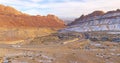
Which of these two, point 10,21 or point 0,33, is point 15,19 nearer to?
point 10,21

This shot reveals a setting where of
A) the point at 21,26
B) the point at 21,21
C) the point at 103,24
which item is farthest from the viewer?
the point at 21,21

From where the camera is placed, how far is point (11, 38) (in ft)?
264

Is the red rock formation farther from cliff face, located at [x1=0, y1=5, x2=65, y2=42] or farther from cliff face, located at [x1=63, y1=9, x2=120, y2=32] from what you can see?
cliff face, located at [x1=63, y1=9, x2=120, y2=32]

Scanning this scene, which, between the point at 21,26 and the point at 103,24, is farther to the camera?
the point at 103,24

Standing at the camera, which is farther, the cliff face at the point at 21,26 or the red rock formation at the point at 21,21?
the red rock formation at the point at 21,21

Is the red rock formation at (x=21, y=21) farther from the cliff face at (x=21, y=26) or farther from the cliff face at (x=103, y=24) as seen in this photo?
the cliff face at (x=103, y=24)

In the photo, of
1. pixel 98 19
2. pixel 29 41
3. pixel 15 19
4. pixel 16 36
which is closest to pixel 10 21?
pixel 15 19

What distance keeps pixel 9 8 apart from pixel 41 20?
67.2ft

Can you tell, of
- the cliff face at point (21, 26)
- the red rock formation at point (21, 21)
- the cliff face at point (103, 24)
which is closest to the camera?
the cliff face at point (21, 26)

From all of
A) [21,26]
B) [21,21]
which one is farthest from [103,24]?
[21,21]

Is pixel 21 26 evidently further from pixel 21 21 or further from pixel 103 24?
pixel 103 24

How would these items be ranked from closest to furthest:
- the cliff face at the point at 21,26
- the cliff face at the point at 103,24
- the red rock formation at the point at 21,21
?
1. the cliff face at the point at 21,26
2. the cliff face at the point at 103,24
3. the red rock formation at the point at 21,21

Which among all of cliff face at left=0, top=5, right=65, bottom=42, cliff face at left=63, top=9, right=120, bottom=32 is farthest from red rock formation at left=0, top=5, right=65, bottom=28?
cliff face at left=63, top=9, right=120, bottom=32

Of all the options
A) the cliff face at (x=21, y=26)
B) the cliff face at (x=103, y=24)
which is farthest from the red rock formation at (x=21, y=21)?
the cliff face at (x=103, y=24)
